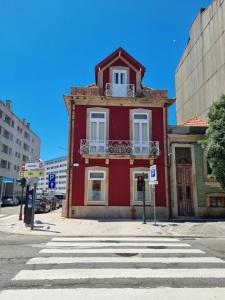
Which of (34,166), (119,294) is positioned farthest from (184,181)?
(119,294)

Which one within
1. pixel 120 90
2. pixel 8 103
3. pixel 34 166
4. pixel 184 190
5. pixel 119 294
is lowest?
pixel 119 294

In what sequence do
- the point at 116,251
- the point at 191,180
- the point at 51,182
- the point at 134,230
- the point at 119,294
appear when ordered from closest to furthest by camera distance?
the point at 119,294, the point at 116,251, the point at 134,230, the point at 191,180, the point at 51,182

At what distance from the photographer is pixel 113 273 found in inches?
240

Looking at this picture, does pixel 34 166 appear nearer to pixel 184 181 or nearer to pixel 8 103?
pixel 184 181

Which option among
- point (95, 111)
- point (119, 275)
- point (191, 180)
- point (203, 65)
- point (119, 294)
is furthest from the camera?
point (203, 65)

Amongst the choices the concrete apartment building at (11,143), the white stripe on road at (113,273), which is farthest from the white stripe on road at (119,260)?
the concrete apartment building at (11,143)

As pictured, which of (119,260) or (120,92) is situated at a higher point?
(120,92)

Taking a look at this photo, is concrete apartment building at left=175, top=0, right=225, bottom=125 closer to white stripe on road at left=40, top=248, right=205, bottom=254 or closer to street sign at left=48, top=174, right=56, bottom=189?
street sign at left=48, top=174, right=56, bottom=189

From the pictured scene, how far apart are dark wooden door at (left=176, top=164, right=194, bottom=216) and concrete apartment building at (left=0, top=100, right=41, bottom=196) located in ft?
122

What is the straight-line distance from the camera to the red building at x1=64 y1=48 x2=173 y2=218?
1927 cm

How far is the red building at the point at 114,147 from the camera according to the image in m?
19.3

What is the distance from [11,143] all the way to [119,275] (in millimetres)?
56632

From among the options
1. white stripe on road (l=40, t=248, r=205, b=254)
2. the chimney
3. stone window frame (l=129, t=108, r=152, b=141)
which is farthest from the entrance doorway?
the chimney

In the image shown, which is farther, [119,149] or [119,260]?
[119,149]
